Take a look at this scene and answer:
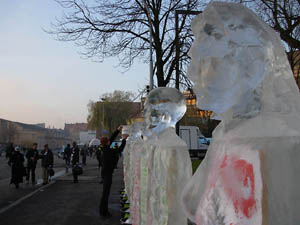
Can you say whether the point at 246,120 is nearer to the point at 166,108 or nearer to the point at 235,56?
the point at 235,56

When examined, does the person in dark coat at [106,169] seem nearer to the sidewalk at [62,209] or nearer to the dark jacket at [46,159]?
the sidewalk at [62,209]

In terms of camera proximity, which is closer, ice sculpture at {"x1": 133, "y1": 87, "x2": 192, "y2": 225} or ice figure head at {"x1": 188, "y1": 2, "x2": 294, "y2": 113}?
ice figure head at {"x1": 188, "y1": 2, "x2": 294, "y2": 113}

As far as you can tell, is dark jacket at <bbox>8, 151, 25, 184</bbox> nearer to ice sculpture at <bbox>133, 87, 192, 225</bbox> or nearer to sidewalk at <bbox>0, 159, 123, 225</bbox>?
sidewalk at <bbox>0, 159, 123, 225</bbox>

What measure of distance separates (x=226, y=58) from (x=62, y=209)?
688 cm

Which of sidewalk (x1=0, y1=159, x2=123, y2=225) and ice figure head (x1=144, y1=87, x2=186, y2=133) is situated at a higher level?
ice figure head (x1=144, y1=87, x2=186, y2=133)

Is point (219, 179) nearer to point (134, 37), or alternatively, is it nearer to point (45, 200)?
point (45, 200)

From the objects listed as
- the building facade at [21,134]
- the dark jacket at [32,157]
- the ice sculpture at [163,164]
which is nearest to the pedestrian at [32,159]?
the dark jacket at [32,157]

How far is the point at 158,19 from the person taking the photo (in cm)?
1049

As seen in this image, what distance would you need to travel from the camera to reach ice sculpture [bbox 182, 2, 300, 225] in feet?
3.67

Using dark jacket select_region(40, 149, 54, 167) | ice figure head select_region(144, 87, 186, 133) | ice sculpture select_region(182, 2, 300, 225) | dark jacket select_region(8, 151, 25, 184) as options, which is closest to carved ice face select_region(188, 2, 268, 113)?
ice sculpture select_region(182, 2, 300, 225)

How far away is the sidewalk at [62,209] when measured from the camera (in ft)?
20.2

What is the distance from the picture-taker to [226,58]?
1313mm

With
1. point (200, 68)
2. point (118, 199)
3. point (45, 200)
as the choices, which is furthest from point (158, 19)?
point (200, 68)

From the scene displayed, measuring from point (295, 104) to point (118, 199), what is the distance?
8.04m
